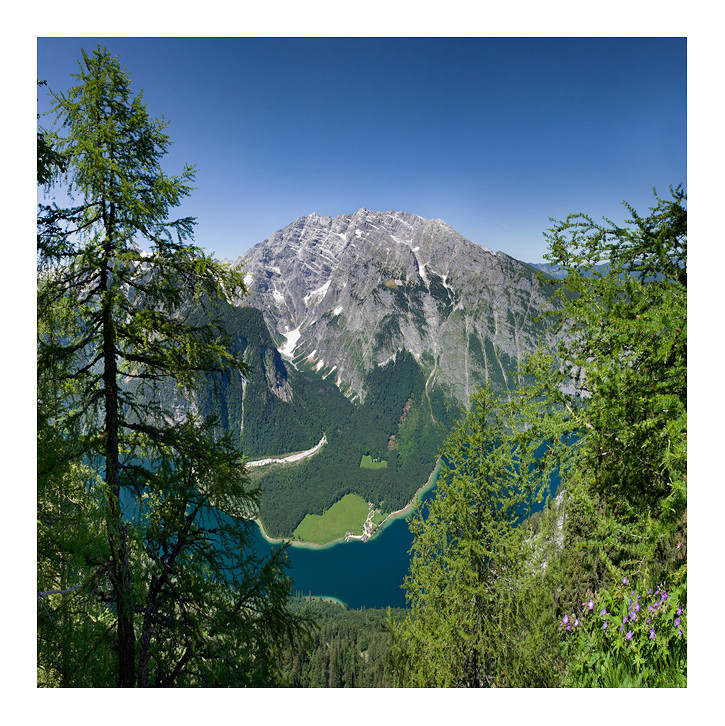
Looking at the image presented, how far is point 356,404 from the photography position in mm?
172375

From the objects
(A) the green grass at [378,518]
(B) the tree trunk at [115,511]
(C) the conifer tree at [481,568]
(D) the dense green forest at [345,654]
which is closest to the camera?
(B) the tree trunk at [115,511]

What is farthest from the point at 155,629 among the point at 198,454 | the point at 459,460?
the point at 459,460

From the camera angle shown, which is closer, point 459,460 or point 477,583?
point 477,583

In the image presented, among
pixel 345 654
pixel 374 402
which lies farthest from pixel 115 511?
pixel 374 402

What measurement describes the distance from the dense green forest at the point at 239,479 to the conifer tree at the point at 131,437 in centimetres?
2

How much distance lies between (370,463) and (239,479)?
135391 mm

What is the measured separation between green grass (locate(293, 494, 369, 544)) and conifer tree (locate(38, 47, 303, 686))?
98563 millimetres

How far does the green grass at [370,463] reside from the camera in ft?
433

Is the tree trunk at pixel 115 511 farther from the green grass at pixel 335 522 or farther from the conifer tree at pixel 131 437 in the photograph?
the green grass at pixel 335 522

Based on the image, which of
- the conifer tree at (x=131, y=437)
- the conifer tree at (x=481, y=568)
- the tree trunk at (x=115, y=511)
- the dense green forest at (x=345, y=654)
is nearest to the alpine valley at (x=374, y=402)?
the dense green forest at (x=345, y=654)
